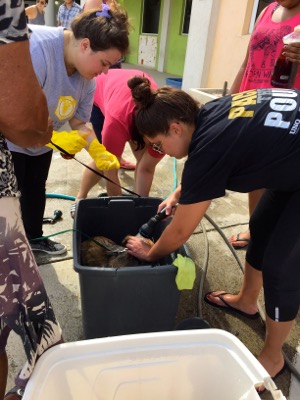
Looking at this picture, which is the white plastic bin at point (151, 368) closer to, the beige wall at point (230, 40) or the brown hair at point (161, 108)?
the brown hair at point (161, 108)

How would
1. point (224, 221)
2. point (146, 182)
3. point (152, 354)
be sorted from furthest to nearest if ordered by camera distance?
point (224, 221)
point (146, 182)
point (152, 354)

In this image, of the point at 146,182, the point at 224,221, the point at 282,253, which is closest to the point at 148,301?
the point at 282,253

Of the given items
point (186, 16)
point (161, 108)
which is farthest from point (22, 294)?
point (186, 16)

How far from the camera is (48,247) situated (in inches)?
80.7

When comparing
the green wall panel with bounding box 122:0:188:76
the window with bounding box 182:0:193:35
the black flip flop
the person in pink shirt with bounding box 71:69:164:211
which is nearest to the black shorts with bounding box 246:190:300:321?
the black flip flop

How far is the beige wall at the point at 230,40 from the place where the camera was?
161 inches

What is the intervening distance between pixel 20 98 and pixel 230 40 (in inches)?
169

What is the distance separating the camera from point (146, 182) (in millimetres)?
2273

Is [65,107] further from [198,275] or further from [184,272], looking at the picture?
[198,275]

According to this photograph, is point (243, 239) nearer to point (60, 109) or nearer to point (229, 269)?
point (229, 269)

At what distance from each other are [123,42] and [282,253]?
103cm

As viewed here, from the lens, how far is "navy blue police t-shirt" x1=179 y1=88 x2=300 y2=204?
3.54ft

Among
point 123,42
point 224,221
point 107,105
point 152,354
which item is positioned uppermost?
point 123,42

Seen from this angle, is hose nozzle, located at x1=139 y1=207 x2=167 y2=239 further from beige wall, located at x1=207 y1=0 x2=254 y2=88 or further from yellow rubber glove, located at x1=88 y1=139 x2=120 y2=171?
beige wall, located at x1=207 y1=0 x2=254 y2=88
